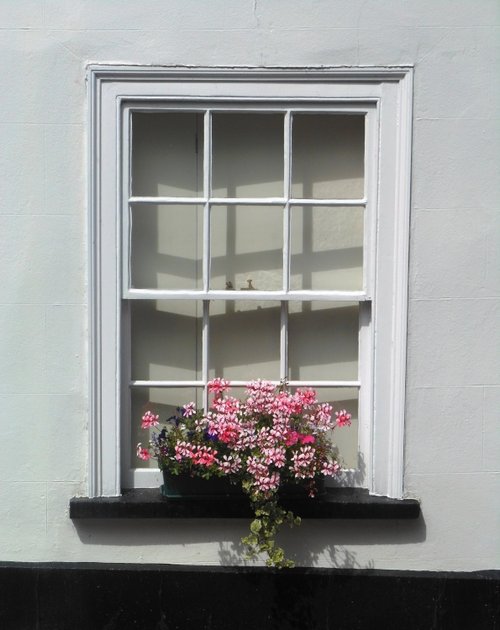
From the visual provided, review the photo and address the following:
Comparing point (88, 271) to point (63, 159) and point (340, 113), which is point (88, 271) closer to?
point (63, 159)

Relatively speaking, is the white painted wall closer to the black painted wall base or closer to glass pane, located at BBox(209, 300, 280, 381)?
the black painted wall base

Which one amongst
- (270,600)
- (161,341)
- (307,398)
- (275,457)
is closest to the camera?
(275,457)

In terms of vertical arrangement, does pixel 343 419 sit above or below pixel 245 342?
below

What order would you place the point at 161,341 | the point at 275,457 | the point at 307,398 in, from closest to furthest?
the point at 275,457
the point at 307,398
the point at 161,341

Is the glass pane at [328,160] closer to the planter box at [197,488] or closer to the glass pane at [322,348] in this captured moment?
the glass pane at [322,348]

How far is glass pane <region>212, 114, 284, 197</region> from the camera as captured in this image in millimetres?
3787

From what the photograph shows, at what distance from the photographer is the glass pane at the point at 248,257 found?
380cm

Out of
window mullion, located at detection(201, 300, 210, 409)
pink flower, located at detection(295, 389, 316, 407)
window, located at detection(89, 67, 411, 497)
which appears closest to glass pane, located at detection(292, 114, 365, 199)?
window, located at detection(89, 67, 411, 497)

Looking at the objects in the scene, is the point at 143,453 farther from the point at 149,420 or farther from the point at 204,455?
the point at 204,455

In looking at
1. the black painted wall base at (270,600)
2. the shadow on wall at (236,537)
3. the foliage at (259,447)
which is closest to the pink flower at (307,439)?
the foliage at (259,447)

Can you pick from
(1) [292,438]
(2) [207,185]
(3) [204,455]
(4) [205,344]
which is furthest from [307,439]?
(2) [207,185]

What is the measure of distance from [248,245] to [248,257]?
0.06 m

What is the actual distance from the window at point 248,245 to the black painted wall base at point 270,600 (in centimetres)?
47

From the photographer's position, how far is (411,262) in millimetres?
3672
